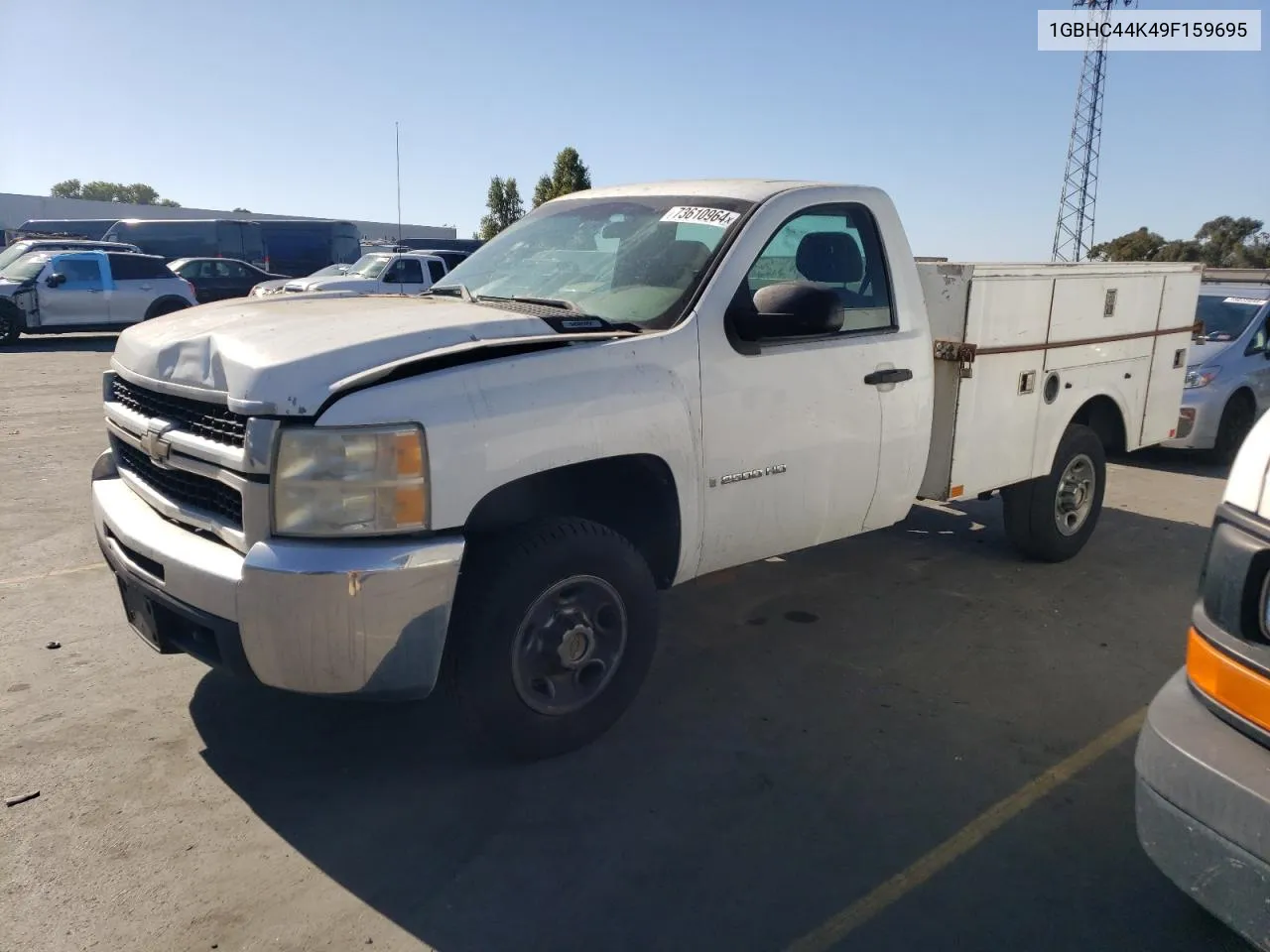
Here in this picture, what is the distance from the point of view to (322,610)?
2.73 metres

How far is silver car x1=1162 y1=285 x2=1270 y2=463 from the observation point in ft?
29.4

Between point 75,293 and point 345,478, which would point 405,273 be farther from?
point 345,478

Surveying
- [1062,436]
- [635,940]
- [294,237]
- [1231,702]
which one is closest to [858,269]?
[1062,436]

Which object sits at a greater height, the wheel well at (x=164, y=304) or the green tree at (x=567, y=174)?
the green tree at (x=567, y=174)

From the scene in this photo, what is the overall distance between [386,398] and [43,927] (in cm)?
168

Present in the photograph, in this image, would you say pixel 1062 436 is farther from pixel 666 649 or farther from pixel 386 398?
pixel 386 398

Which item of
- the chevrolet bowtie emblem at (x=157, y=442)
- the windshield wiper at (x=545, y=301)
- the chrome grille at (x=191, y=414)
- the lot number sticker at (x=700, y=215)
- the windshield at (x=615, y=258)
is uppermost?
the lot number sticker at (x=700, y=215)

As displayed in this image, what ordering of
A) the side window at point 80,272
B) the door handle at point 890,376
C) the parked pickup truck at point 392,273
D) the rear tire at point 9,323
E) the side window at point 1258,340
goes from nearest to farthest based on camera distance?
1. the door handle at point 890,376
2. the side window at point 1258,340
3. the rear tire at point 9,323
4. the side window at point 80,272
5. the parked pickup truck at point 392,273

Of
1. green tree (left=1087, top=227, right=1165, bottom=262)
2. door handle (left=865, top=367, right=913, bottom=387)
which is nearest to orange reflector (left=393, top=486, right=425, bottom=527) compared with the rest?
door handle (left=865, top=367, right=913, bottom=387)

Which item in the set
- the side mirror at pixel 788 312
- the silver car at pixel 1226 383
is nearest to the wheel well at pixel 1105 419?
the side mirror at pixel 788 312

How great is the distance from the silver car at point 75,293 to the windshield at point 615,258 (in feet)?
53.5

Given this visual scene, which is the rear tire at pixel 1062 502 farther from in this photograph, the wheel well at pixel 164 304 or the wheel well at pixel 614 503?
the wheel well at pixel 164 304

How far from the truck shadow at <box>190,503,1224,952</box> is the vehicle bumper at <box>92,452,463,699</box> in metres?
0.56

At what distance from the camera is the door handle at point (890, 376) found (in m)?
4.16
